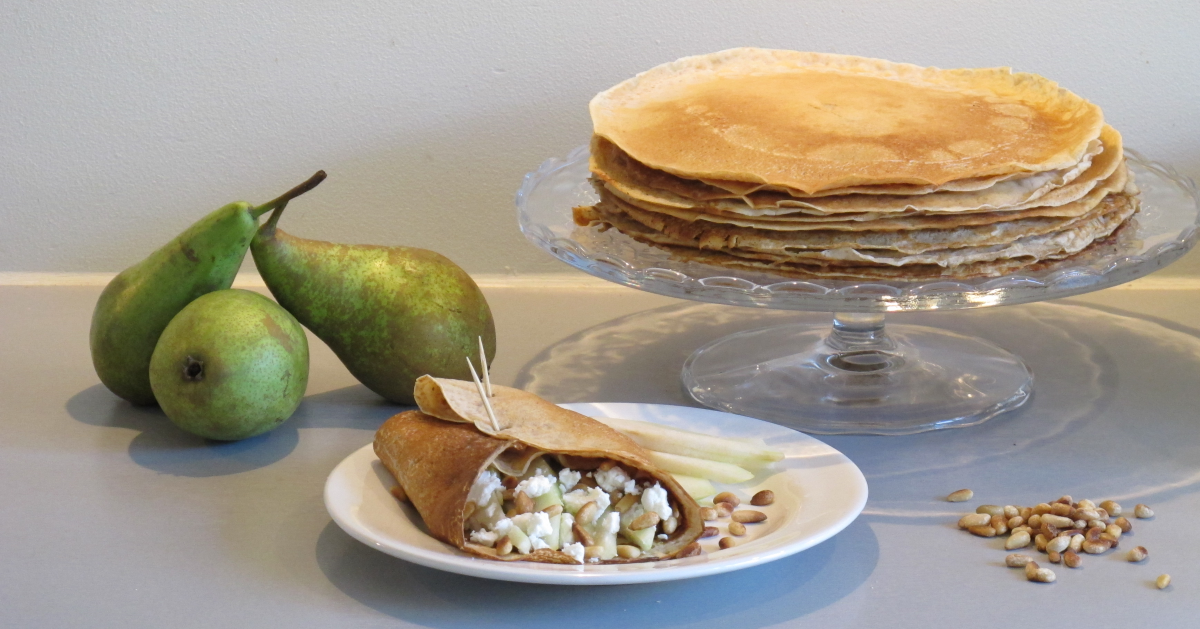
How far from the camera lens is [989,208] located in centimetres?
89

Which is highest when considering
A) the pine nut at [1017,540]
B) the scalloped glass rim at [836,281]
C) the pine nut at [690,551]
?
the scalloped glass rim at [836,281]

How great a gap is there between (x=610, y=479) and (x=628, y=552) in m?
0.06

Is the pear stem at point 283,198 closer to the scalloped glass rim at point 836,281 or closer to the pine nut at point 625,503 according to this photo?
the scalloped glass rim at point 836,281

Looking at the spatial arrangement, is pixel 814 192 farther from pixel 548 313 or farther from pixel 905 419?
pixel 548 313

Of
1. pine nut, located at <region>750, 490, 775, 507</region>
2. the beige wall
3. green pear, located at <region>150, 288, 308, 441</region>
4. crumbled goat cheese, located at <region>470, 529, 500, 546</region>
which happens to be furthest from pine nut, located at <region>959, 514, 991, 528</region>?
the beige wall

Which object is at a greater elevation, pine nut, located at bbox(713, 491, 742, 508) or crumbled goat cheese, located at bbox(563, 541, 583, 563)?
crumbled goat cheese, located at bbox(563, 541, 583, 563)

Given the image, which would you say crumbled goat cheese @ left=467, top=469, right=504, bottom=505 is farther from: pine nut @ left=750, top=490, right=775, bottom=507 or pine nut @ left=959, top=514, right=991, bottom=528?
pine nut @ left=959, top=514, right=991, bottom=528

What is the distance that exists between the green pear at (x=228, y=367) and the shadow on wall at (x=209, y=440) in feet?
0.08

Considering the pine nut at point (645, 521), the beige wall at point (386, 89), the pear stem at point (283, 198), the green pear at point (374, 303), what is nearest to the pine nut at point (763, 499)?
the pine nut at point (645, 521)

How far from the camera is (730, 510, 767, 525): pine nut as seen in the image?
0.79 meters

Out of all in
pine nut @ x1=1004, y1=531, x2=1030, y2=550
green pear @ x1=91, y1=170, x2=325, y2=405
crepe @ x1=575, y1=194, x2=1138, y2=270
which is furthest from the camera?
green pear @ x1=91, y1=170, x2=325, y2=405

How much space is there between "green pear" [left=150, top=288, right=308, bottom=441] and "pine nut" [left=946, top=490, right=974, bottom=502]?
553 mm

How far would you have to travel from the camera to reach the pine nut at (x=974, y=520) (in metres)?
0.83

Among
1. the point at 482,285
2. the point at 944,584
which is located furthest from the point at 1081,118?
the point at 482,285
